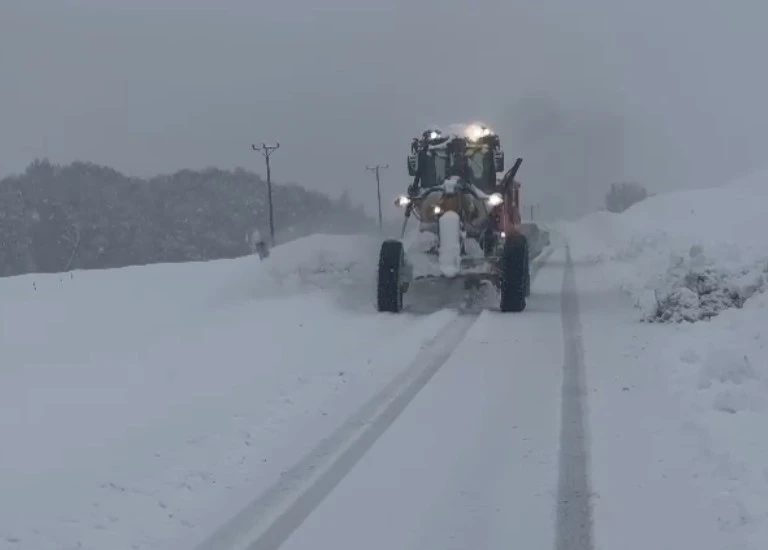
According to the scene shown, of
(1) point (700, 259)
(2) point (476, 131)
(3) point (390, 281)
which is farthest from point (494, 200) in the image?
(1) point (700, 259)

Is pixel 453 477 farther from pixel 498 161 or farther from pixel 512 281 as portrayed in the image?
pixel 498 161

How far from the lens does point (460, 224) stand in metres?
15.5

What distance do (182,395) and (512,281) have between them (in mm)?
6700

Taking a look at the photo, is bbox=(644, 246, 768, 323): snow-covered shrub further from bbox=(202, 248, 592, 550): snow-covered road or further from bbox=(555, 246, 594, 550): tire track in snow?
bbox=(202, 248, 592, 550): snow-covered road

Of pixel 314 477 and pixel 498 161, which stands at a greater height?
pixel 498 161

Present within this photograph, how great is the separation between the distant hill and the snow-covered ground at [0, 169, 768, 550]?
199 feet

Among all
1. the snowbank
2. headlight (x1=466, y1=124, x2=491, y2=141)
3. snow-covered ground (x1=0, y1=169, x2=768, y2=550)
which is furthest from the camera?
headlight (x1=466, y1=124, x2=491, y2=141)

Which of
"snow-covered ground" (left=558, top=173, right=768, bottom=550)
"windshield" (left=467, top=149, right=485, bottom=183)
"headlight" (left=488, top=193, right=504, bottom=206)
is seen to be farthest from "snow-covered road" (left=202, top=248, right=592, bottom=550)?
"windshield" (left=467, top=149, right=485, bottom=183)

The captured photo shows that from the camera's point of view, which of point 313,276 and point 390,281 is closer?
point 390,281

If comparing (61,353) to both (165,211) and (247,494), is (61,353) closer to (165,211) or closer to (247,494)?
(247,494)

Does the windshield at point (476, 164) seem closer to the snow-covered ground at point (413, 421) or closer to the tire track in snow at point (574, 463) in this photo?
the snow-covered ground at point (413, 421)

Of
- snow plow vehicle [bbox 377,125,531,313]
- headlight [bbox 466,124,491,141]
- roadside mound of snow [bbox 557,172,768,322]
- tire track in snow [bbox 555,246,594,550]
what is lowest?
tire track in snow [bbox 555,246,594,550]

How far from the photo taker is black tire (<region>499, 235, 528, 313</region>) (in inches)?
573

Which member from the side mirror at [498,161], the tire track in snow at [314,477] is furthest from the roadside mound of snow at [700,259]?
the tire track in snow at [314,477]
